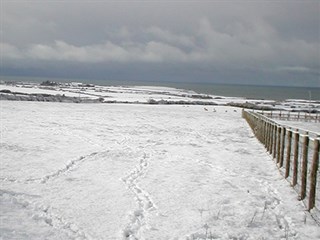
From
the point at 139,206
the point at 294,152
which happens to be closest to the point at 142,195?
the point at 139,206

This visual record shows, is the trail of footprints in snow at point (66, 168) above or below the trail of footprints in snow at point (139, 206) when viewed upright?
above

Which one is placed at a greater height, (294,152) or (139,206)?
(294,152)

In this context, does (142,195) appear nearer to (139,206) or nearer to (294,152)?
(139,206)

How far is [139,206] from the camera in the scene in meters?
6.97

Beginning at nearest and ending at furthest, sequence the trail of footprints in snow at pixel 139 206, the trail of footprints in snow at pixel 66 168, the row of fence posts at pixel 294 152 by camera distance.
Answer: the trail of footprints in snow at pixel 139 206, the row of fence posts at pixel 294 152, the trail of footprints in snow at pixel 66 168

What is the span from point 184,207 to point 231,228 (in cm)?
129

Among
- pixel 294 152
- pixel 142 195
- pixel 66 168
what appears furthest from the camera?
pixel 66 168

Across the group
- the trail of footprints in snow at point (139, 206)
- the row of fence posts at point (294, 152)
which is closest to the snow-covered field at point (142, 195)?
the trail of footprints in snow at point (139, 206)

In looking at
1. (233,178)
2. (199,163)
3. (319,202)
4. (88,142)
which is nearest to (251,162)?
(199,163)

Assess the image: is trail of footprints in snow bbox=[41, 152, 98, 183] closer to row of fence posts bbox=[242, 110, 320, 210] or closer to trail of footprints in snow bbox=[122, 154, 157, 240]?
trail of footprints in snow bbox=[122, 154, 157, 240]

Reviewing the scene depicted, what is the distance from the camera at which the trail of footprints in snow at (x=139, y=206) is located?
5742 millimetres

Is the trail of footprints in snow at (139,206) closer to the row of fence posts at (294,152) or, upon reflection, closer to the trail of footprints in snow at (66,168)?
the trail of footprints in snow at (66,168)

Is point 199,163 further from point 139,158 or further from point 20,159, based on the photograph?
point 20,159

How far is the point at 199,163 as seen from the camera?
11.7 metres
